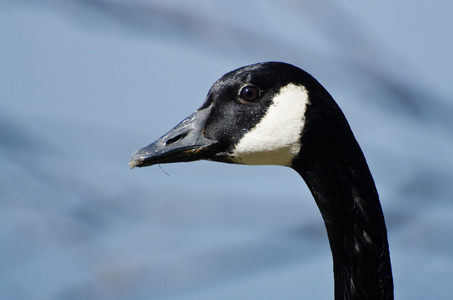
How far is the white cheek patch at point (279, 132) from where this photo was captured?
440 centimetres

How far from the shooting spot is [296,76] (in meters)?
4.44

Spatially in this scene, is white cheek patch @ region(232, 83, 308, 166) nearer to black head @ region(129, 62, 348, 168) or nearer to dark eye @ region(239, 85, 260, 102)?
black head @ region(129, 62, 348, 168)

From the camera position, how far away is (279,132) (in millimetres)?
4426

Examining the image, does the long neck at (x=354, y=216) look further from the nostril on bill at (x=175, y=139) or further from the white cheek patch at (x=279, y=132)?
the nostril on bill at (x=175, y=139)

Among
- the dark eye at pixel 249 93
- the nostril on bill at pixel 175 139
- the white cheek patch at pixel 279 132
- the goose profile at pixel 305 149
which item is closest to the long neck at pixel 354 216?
the goose profile at pixel 305 149

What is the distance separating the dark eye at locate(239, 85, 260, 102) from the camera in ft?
14.8

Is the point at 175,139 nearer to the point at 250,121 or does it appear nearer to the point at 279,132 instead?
the point at 250,121

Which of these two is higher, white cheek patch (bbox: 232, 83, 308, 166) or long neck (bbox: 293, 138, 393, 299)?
white cheek patch (bbox: 232, 83, 308, 166)

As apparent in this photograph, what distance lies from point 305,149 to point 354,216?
17.8 inches

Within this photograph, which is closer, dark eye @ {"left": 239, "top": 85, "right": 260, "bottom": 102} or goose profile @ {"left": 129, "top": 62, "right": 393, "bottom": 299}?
goose profile @ {"left": 129, "top": 62, "right": 393, "bottom": 299}

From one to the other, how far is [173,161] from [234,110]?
45 cm

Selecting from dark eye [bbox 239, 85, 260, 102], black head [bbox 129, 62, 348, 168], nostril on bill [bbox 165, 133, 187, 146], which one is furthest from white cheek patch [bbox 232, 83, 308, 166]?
nostril on bill [bbox 165, 133, 187, 146]

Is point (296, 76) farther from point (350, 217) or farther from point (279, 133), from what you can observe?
point (350, 217)

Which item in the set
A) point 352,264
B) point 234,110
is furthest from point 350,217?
point 234,110
